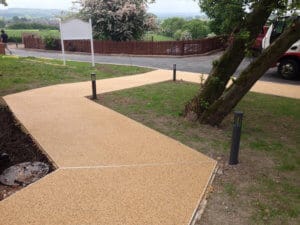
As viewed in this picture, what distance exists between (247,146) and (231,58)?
1.79 meters

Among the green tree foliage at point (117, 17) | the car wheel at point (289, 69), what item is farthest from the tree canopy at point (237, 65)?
the green tree foliage at point (117, 17)

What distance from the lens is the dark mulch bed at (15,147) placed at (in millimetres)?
4695

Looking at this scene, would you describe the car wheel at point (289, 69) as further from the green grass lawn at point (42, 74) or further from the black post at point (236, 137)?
the black post at point (236, 137)

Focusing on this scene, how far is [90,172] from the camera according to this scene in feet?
14.2

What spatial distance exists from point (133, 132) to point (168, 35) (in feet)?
146

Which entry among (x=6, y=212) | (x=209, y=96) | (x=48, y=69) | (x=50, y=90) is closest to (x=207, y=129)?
(x=209, y=96)

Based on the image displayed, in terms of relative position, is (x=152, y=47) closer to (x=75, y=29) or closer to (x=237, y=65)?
(x=75, y=29)

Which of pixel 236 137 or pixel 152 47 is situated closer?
pixel 236 137

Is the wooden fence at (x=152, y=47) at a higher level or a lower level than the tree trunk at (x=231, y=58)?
lower

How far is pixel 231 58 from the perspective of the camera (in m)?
6.16

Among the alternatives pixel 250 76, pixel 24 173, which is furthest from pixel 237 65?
pixel 24 173

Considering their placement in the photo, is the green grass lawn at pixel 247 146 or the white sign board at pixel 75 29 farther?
the white sign board at pixel 75 29

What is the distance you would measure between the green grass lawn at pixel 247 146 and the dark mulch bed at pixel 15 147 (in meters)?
2.26

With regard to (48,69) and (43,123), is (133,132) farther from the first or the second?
(48,69)
